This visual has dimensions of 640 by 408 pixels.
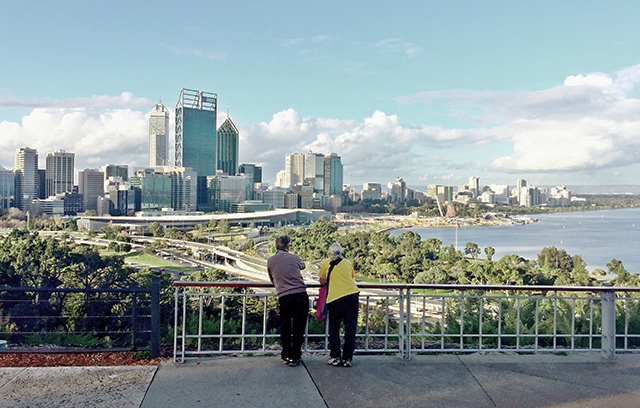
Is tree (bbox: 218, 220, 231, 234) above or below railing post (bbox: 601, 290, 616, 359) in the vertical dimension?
below

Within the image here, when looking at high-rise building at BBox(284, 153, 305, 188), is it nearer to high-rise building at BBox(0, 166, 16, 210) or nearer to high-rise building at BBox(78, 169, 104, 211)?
high-rise building at BBox(78, 169, 104, 211)

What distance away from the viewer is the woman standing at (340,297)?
3607 millimetres

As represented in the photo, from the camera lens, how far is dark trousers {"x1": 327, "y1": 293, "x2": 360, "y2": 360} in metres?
Result: 3.61

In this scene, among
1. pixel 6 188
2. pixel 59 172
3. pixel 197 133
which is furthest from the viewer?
pixel 197 133

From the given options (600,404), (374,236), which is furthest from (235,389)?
(374,236)

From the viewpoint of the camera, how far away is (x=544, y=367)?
3760 millimetres

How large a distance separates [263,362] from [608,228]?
9734 centimetres

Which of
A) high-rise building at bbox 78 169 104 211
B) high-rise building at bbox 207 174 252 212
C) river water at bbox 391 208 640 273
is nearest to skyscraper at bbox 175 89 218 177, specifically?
high-rise building at bbox 207 174 252 212

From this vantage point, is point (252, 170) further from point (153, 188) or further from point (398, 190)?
point (153, 188)

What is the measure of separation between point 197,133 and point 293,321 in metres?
130

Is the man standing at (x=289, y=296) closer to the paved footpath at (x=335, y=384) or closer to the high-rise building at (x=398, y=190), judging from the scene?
the paved footpath at (x=335, y=384)

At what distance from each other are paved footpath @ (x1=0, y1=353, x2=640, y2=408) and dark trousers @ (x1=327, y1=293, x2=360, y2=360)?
15 centimetres

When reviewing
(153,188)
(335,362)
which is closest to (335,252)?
(335,362)

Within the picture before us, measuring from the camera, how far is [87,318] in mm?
10758
